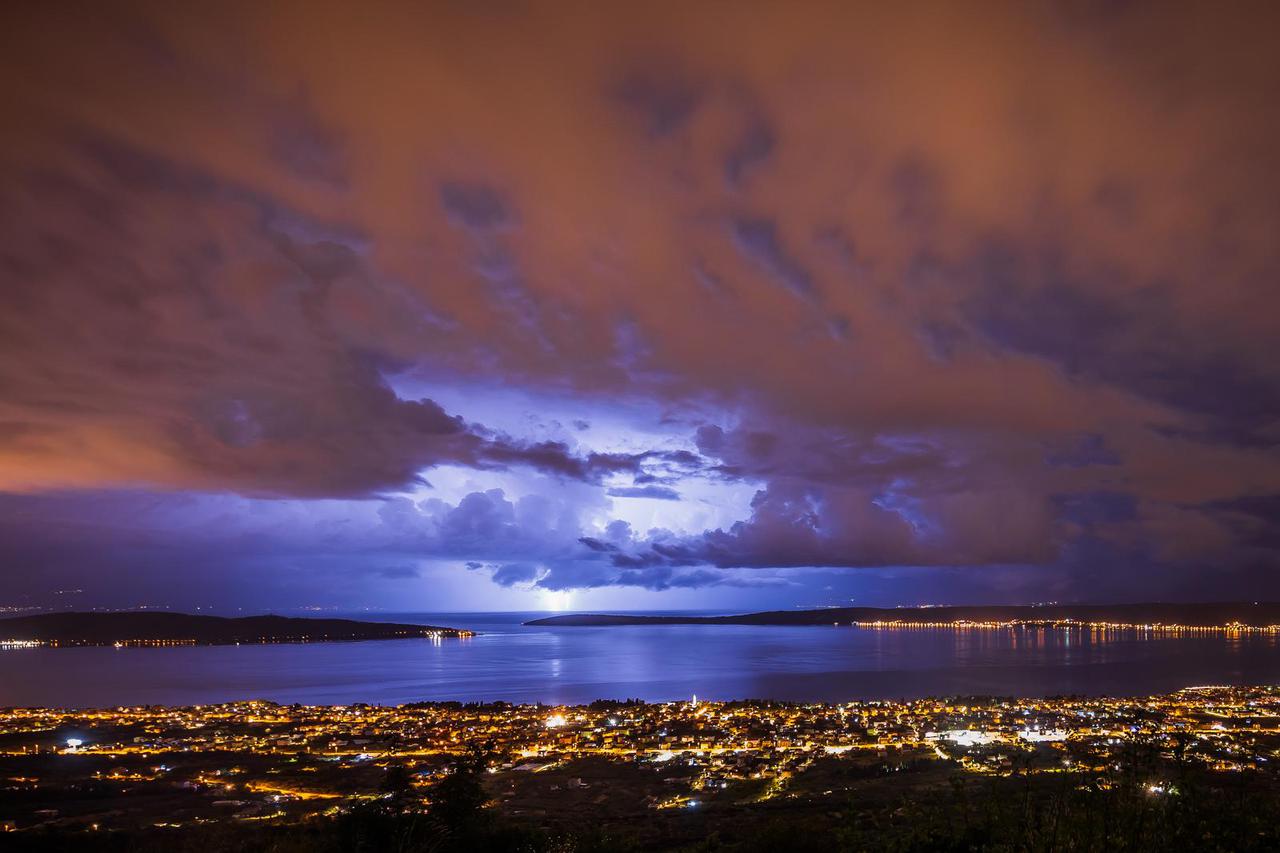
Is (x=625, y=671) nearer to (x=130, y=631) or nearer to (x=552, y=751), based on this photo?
(x=552, y=751)

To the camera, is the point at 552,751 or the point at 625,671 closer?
the point at 552,751

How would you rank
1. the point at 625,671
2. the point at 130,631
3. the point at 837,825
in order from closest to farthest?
the point at 837,825
the point at 625,671
the point at 130,631

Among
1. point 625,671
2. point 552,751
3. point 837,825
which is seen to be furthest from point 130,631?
point 837,825

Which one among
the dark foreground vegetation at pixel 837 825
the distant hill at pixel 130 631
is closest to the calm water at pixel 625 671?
the distant hill at pixel 130 631

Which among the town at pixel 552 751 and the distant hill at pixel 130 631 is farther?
the distant hill at pixel 130 631

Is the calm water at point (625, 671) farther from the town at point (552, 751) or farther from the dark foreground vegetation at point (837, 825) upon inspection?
the dark foreground vegetation at point (837, 825)

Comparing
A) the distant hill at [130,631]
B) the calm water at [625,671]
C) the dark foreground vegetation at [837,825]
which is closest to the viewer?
the dark foreground vegetation at [837,825]

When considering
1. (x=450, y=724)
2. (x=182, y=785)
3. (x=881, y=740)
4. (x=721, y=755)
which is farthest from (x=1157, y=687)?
(x=182, y=785)
